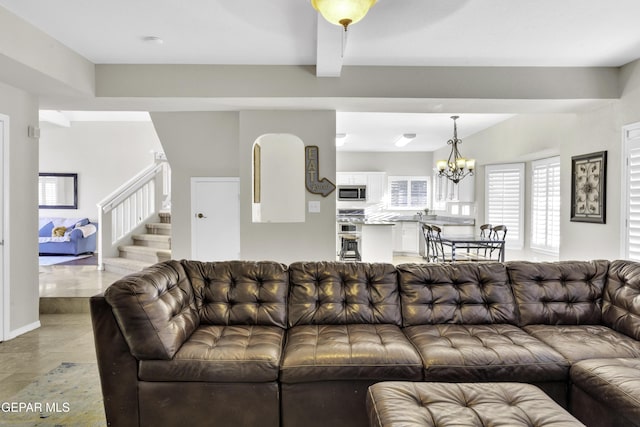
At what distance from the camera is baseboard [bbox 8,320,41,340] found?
11.5 feet

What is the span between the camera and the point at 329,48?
10.3ft

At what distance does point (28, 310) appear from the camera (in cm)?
373

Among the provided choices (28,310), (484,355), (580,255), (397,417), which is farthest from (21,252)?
(580,255)

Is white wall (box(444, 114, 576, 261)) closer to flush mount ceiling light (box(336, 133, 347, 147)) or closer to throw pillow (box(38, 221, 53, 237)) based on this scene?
flush mount ceiling light (box(336, 133, 347, 147))

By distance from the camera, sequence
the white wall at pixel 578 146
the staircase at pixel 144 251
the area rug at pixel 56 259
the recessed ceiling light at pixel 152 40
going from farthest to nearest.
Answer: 1. the area rug at pixel 56 259
2. the staircase at pixel 144 251
3. the white wall at pixel 578 146
4. the recessed ceiling light at pixel 152 40

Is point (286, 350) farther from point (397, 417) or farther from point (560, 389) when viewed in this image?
point (560, 389)

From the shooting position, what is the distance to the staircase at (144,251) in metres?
5.73

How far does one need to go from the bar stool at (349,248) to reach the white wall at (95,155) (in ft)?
15.7

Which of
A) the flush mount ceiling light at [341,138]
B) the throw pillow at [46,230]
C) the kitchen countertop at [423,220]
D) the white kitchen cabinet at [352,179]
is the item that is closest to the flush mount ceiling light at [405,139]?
the flush mount ceiling light at [341,138]

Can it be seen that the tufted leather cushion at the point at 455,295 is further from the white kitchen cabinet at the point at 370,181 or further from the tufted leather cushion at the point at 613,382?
the white kitchen cabinet at the point at 370,181

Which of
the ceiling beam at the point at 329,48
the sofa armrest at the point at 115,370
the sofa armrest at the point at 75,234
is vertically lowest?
the sofa armrest at the point at 115,370

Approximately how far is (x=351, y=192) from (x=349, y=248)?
5.81 ft

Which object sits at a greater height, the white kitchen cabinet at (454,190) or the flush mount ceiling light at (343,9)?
the flush mount ceiling light at (343,9)

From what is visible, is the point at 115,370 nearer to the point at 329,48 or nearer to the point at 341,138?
the point at 329,48
